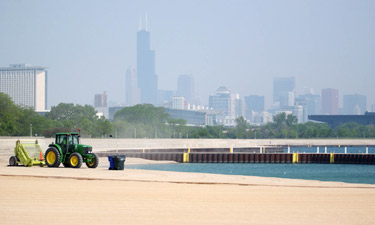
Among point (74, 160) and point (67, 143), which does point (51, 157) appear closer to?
point (67, 143)

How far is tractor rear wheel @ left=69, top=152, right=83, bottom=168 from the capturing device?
36.6 meters

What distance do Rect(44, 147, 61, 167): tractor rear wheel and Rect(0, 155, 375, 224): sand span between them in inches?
204

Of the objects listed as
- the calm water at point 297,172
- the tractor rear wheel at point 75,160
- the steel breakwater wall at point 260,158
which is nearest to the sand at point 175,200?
the tractor rear wheel at point 75,160

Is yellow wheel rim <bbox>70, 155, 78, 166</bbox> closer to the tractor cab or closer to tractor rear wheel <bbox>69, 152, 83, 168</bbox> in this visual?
tractor rear wheel <bbox>69, 152, 83, 168</bbox>

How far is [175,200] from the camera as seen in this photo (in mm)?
21828

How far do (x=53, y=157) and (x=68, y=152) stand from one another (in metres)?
1.02

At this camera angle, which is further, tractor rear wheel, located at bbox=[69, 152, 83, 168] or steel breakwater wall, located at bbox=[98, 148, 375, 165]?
steel breakwater wall, located at bbox=[98, 148, 375, 165]

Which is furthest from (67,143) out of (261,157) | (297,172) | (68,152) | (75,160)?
(261,157)

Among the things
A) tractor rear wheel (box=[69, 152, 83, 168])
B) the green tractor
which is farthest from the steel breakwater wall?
tractor rear wheel (box=[69, 152, 83, 168])

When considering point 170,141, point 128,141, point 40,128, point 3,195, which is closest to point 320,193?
point 3,195

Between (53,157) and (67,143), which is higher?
(67,143)

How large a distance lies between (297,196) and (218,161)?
64430 mm

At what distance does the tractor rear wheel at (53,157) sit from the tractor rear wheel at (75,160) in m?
0.83

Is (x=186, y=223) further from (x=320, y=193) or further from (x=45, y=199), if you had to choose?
(x=320, y=193)
